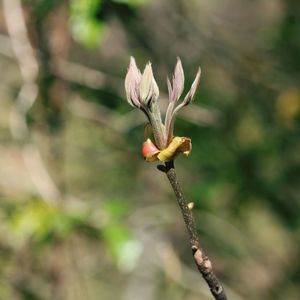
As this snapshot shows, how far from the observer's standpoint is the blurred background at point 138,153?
2.52m

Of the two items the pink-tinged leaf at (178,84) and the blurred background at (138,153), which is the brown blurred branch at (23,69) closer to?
the blurred background at (138,153)

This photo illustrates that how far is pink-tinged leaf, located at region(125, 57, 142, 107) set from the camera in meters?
0.76

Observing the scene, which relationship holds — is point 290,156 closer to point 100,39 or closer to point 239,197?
point 239,197

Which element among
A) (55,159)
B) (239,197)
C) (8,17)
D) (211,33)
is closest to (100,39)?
(8,17)

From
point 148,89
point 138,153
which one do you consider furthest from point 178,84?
point 138,153

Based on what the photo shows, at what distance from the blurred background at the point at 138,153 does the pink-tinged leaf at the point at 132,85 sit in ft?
4.74

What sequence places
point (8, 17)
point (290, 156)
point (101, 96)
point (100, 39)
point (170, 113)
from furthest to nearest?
point (290, 156), point (101, 96), point (8, 17), point (100, 39), point (170, 113)

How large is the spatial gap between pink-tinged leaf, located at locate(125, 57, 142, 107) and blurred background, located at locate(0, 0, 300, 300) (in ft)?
4.74

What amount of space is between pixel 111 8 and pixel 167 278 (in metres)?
1.22

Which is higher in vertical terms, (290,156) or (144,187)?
(144,187)

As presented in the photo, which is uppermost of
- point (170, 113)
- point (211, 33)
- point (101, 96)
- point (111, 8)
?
point (211, 33)

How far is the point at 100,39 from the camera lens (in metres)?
2.27

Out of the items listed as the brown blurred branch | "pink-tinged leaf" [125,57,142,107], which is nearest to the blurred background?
Answer: the brown blurred branch

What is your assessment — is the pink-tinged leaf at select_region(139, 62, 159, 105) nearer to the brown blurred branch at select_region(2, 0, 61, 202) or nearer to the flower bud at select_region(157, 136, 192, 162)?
the flower bud at select_region(157, 136, 192, 162)
